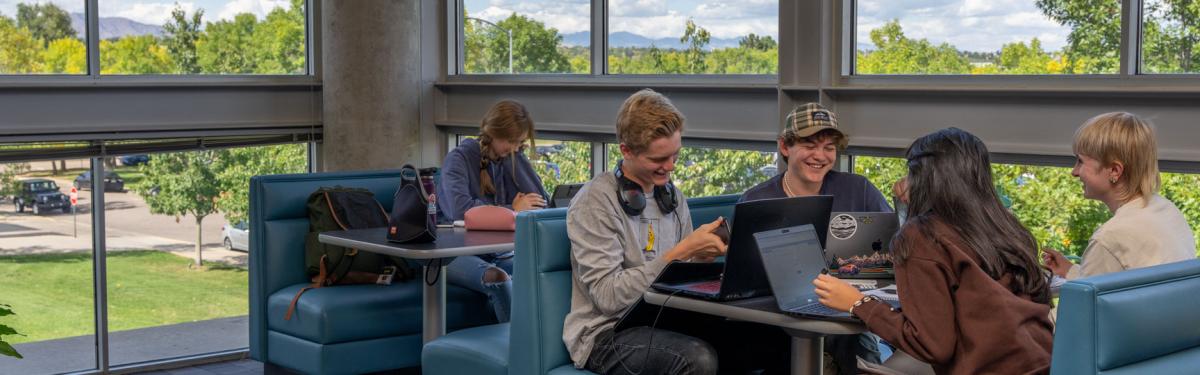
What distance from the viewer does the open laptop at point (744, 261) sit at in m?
3.22

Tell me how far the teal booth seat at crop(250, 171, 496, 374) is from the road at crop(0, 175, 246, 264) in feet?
3.79

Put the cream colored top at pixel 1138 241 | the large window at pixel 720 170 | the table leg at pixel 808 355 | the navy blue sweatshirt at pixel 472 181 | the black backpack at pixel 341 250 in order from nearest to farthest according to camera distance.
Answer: the cream colored top at pixel 1138 241
the table leg at pixel 808 355
the navy blue sweatshirt at pixel 472 181
the black backpack at pixel 341 250
the large window at pixel 720 170

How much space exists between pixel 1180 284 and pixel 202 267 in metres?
5.48

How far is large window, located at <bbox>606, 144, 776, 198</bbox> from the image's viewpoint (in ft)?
20.0

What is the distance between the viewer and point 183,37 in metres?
6.99

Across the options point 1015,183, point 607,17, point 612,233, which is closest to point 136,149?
point 607,17

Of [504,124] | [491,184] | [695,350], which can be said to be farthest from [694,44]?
[695,350]

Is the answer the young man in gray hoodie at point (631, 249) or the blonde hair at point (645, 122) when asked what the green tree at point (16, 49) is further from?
the blonde hair at point (645, 122)

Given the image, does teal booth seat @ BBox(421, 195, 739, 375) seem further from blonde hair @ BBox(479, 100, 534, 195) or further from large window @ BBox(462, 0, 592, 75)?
large window @ BBox(462, 0, 592, 75)

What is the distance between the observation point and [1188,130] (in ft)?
14.6

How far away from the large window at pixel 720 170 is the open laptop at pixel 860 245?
2.22 m

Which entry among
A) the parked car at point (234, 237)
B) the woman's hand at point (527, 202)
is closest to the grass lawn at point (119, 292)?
the parked car at point (234, 237)

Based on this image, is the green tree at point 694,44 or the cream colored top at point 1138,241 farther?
the green tree at point 694,44

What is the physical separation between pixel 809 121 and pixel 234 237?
389cm
